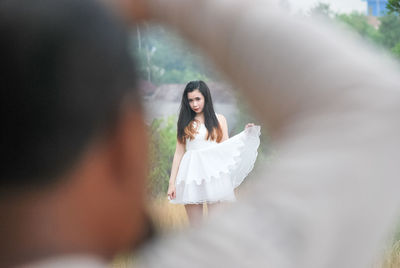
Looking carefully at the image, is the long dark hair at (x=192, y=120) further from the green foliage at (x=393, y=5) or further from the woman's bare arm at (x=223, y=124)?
the green foliage at (x=393, y=5)

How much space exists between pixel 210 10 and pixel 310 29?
0.08 meters

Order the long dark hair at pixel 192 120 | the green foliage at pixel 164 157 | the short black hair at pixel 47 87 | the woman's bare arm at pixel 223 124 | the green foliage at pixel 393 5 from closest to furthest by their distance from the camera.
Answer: the short black hair at pixel 47 87
the green foliage at pixel 393 5
the long dark hair at pixel 192 120
the woman's bare arm at pixel 223 124
the green foliage at pixel 164 157

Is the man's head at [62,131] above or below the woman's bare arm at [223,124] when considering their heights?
below

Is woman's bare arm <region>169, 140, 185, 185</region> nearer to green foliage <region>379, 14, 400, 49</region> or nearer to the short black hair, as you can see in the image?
the short black hair

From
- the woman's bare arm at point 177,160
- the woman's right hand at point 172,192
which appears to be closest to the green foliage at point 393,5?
the woman's bare arm at point 177,160

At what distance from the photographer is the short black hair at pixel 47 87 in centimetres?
45

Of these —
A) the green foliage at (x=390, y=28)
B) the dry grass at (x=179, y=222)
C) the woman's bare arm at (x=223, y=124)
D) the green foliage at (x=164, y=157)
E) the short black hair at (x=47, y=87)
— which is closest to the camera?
the short black hair at (x=47, y=87)

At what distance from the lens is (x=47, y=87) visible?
45 cm

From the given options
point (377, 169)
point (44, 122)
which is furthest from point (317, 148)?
point (44, 122)

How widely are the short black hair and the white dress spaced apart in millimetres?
3343

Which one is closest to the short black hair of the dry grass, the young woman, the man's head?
the man's head

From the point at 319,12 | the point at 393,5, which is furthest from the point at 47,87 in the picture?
the point at 393,5

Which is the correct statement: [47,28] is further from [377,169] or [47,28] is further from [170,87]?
[170,87]

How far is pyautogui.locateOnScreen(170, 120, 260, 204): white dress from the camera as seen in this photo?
3.90 m
